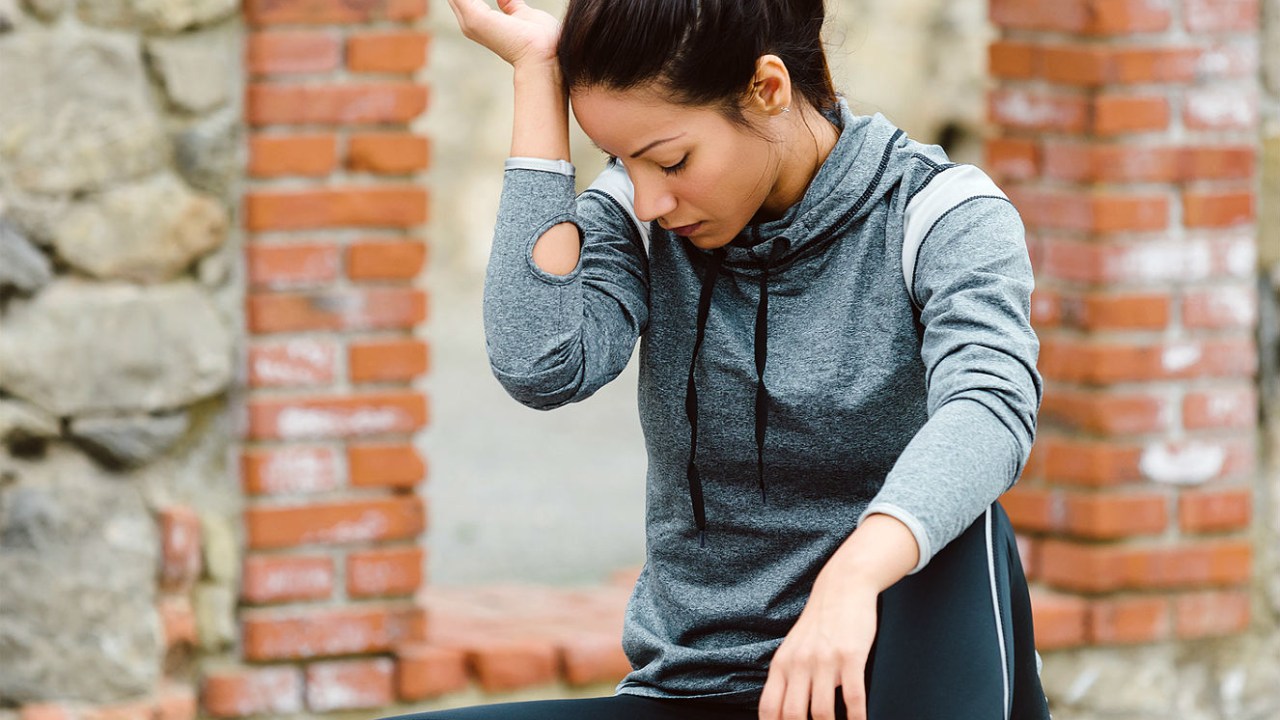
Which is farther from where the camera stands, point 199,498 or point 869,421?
point 199,498

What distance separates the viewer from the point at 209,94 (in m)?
2.88

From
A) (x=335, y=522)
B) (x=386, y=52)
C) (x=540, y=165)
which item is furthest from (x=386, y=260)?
(x=540, y=165)

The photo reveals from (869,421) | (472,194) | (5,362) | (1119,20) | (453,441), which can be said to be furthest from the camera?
(472,194)

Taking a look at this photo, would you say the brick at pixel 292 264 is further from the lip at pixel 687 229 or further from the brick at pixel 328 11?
the lip at pixel 687 229

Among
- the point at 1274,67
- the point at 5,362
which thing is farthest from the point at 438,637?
the point at 1274,67

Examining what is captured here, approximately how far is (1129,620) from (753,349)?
1.77 metres

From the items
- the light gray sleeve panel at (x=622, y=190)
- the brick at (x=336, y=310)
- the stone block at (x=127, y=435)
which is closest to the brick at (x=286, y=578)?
the stone block at (x=127, y=435)

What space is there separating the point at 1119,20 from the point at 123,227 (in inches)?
69.6

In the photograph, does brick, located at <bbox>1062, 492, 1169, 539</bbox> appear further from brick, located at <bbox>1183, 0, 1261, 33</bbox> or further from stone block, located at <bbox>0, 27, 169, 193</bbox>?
stone block, located at <bbox>0, 27, 169, 193</bbox>

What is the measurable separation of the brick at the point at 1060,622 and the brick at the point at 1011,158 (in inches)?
31.7

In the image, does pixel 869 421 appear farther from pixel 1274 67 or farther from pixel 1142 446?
pixel 1274 67

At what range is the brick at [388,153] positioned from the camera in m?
2.94

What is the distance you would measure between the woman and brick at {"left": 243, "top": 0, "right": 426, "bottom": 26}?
107 centimetres

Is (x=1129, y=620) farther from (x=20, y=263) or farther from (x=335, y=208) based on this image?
(x=20, y=263)
